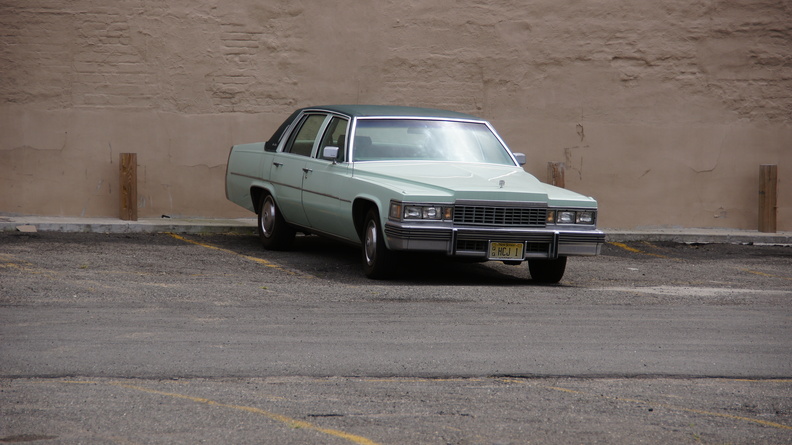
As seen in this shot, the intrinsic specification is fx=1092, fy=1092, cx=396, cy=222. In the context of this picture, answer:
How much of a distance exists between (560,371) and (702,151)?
10016mm

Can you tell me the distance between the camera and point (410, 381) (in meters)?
5.82

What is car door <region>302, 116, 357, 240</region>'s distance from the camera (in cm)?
1046

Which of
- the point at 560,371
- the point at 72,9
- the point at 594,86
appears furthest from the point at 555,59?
the point at 560,371

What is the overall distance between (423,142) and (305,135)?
149cm

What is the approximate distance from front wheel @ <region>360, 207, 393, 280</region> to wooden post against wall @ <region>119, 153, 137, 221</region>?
497 cm

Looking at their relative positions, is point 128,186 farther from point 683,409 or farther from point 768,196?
point 683,409

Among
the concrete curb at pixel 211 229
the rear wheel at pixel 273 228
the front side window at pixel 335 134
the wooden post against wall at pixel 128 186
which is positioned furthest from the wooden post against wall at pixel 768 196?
the wooden post against wall at pixel 128 186

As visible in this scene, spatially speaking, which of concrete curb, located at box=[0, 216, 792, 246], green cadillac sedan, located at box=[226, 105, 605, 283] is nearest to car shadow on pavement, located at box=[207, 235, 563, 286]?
green cadillac sedan, located at box=[226, 105, 605, 283]

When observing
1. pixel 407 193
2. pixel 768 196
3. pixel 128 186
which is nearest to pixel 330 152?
pixel 407 193

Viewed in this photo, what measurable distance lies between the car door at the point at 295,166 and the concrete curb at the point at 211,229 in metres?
2.11

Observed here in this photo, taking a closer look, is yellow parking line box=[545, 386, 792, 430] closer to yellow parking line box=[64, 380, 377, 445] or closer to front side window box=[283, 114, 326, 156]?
yellow parking line box=[64, 380, 377, 445]

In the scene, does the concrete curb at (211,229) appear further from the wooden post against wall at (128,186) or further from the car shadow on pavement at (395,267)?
the car shadow on pavement at (395,267)

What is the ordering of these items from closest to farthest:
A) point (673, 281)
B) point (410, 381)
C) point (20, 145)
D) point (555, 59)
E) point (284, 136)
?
1. point (410, 381)
2. point (673, 281)
3. point (284, 136)
4. point (20, 145)
5. point (555, 59)

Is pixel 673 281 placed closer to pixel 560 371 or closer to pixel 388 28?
pixel 560 371
